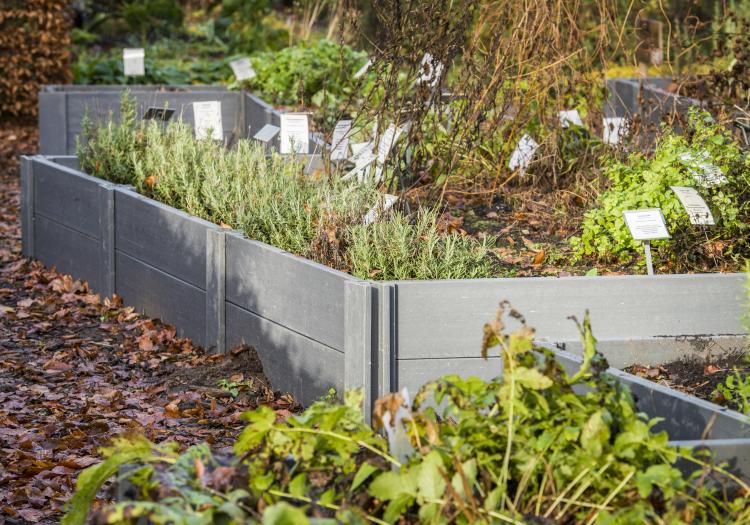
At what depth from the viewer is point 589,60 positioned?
A: 7.73m

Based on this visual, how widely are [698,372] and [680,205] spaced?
3.75 feet

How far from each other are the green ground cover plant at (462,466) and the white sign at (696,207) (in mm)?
2838

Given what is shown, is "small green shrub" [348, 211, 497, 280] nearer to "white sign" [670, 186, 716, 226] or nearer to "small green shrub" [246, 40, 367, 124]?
"white sign" [670, 186, 716, 226]

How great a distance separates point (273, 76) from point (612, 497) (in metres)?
10.9

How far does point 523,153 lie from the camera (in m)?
7.45

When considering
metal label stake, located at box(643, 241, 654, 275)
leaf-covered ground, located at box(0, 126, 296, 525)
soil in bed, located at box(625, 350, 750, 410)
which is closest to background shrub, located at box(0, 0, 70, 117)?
leaf-covered ground, located at box(0, 126, 296, 525)

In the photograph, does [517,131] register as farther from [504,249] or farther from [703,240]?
[703,240]

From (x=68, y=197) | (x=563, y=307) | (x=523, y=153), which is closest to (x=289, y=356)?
(x=563, y=307)

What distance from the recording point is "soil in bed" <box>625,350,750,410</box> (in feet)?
14.4

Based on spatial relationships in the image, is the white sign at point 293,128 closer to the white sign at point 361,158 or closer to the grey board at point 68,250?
the white sign at point 361,158

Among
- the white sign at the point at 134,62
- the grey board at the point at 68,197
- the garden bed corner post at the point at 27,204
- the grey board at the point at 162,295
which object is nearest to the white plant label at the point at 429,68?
the grey board at the point at 162,295

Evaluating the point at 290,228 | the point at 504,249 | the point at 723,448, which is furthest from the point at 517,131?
the point at 723,448

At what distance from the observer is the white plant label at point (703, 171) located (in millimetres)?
5402

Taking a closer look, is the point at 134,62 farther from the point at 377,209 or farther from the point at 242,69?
the point at 377,209
